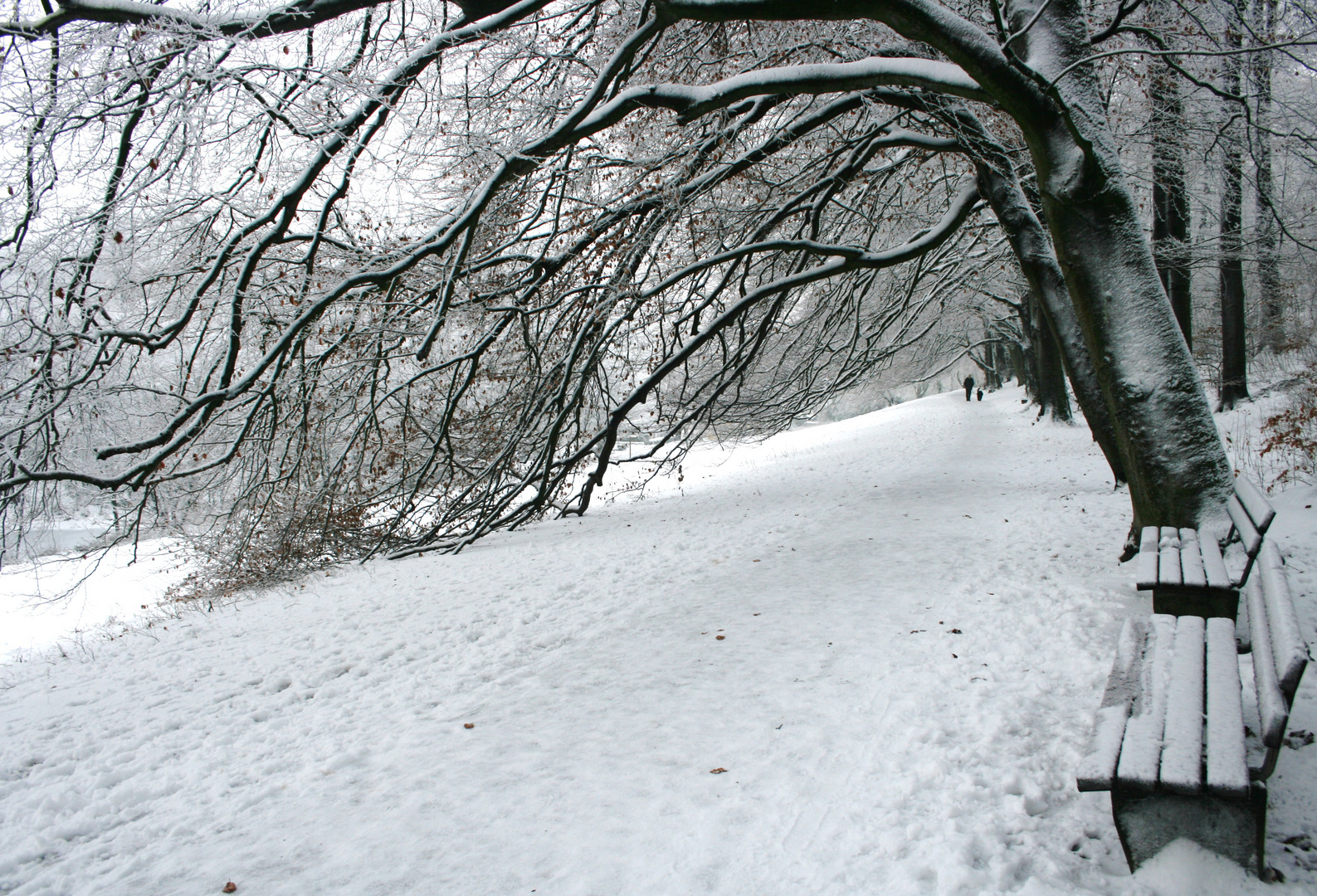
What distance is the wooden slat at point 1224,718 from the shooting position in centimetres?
171

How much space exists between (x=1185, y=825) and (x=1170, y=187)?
35.9 ft

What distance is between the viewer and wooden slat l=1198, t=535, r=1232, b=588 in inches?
119

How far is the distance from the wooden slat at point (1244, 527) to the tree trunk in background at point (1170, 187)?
4.50 m

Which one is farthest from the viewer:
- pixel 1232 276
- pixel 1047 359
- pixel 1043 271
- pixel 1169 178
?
pixel 1047 359

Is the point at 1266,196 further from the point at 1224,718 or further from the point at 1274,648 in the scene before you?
the point at 1224,718

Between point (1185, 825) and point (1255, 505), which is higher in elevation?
point (1255, 505)

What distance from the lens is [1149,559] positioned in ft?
11.4

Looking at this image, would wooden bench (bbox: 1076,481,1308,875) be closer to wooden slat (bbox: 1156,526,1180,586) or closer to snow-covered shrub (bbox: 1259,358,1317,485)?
wooden slat (bbox: 1156,526,1180,586)

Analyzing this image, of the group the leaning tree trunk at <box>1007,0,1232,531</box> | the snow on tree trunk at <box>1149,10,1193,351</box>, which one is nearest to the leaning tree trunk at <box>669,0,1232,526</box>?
the leaning tree trunk at <box>1007,0,1232,531</box>

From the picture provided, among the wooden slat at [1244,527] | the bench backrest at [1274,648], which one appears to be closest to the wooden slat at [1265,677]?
the bench backrest at [1274,648]

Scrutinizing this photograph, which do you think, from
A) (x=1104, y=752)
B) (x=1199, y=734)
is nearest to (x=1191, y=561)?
(x=1199, y=734)

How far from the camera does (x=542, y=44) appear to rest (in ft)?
19.1

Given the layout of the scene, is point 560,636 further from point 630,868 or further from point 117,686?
point 117,686

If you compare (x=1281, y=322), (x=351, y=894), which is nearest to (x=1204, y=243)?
(x=1281, y=322)
